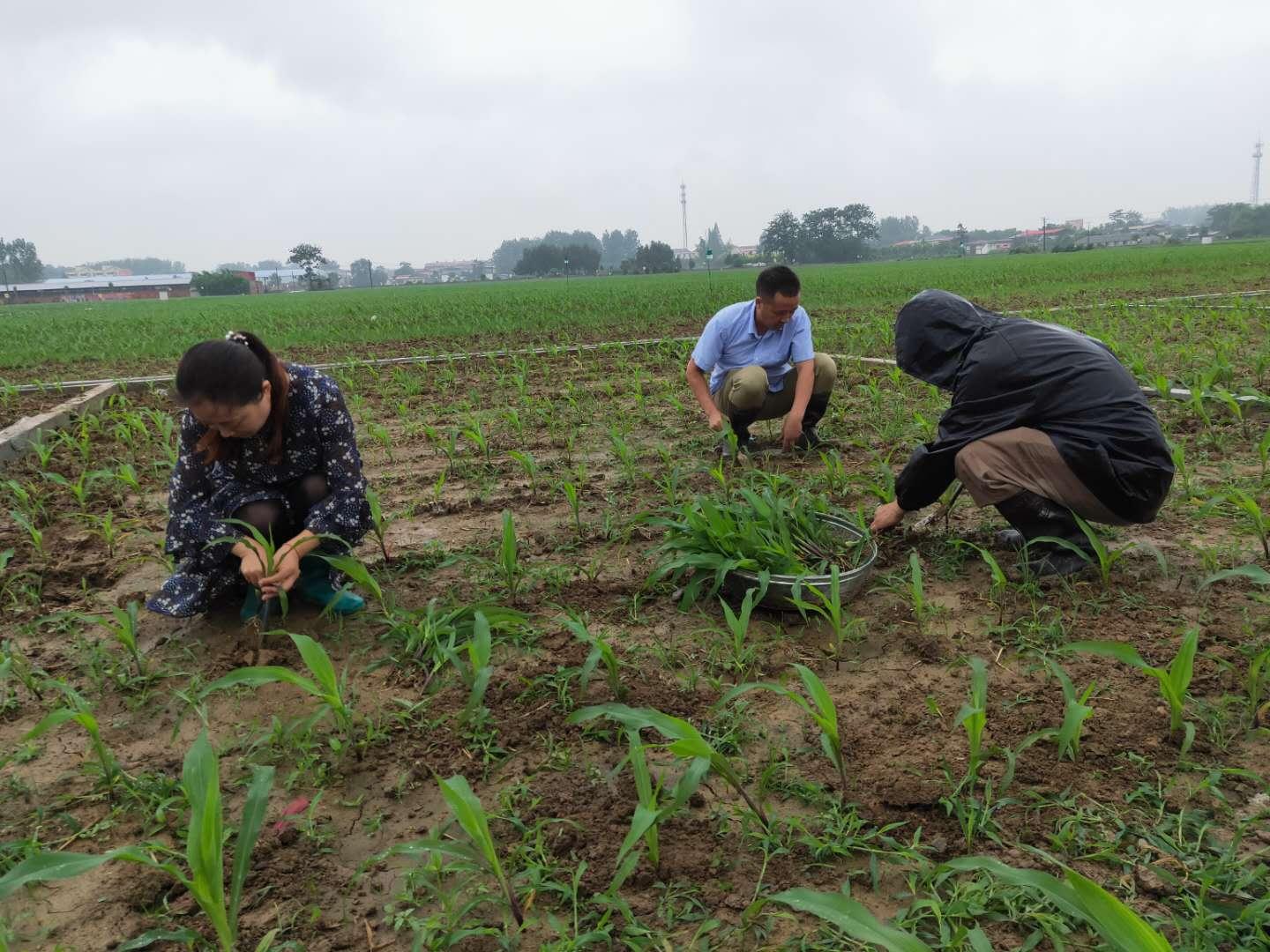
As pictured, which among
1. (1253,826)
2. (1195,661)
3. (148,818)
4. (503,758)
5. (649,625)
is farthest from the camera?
(649,625)

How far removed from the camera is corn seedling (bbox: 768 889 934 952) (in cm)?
112

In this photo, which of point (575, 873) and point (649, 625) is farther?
point (649, 625)

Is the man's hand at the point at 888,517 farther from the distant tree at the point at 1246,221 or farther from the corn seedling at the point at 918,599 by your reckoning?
the distant tree at the point at 1246,221

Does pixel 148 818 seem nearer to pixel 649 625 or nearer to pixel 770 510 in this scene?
pixel 649 625

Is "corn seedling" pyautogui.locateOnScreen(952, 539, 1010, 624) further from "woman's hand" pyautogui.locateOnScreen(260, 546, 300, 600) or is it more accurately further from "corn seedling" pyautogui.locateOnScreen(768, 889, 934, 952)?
"woman's hand" pyautogui.locateOnScreen(260, 546, 300, 600)

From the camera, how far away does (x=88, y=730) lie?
1.73 m

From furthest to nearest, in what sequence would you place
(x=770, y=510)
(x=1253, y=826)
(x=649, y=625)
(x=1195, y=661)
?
1. (x=770, y=510)
2. (x=649, y=625)
3. (x=1195, y=661)
4. (x=1253, y=826)

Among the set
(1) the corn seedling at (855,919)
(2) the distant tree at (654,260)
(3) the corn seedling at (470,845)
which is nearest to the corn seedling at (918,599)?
(1) the corn seedling at (855,919)

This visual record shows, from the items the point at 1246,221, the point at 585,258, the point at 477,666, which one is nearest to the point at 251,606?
the point at 477,666

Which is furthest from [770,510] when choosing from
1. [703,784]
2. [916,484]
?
[703,784]

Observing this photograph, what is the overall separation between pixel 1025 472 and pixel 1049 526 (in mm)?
207

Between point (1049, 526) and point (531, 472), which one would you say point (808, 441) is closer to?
point (531, 472)

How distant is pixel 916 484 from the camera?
279 centimetres

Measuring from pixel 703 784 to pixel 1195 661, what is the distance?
4.43 ft
